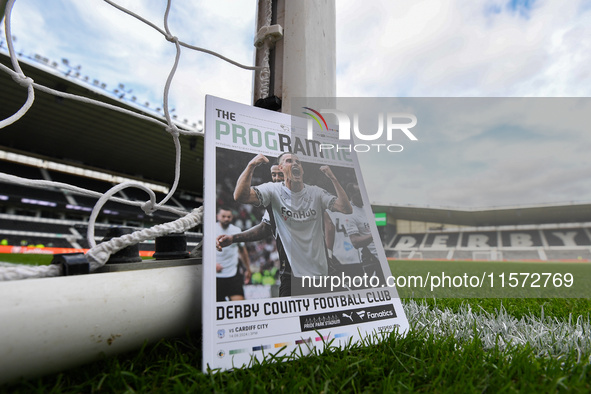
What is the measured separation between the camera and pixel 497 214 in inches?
627

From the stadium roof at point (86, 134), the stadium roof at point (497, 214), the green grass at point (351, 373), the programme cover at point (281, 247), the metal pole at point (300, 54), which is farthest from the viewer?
the stadium roof at point (497, 214)

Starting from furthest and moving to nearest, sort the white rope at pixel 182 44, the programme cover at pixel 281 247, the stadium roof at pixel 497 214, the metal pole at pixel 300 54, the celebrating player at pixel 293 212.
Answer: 1. the stadium roof at pixel 497 214
2. the metal pole at pixel 300 54
3. the white rope at pixel 182 44
4. the celebrating player at pixel 293 212
5. the programme cover at pixel 281 247

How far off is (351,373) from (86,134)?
11.3m

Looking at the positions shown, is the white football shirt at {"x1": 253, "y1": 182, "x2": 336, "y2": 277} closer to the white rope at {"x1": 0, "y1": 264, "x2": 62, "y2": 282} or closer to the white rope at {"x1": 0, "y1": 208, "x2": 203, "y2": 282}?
the white rope at {"x1": 0, "y1": 208, "x2": 203, "y2": 282}

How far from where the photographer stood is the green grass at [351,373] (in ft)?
1.49

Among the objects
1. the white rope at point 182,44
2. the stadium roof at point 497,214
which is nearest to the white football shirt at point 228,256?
the white rope at point 182,44

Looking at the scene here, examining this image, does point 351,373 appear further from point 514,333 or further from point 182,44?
point 182,44

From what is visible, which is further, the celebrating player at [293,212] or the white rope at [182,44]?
the white rope at [182,44]

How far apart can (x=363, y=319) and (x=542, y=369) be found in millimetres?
295

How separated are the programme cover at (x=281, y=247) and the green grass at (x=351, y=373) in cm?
4

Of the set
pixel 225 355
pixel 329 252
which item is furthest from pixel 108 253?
pixel 329 252

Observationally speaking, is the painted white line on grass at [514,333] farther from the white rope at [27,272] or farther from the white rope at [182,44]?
the white rope at [182,44]

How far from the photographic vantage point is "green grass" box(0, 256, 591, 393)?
0.46m

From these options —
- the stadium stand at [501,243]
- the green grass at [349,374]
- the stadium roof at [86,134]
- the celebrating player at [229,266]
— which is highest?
the stadium roof at [86,134]
